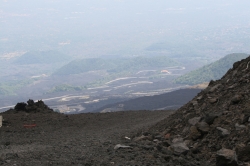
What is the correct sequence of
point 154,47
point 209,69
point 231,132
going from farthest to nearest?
point 154,47 → point 209,69 → point 231,132

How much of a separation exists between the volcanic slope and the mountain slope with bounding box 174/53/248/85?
38250 mm

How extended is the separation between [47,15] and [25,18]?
458 inches

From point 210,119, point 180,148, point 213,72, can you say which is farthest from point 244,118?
point 213,72

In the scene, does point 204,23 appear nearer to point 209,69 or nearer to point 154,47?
point 154,47

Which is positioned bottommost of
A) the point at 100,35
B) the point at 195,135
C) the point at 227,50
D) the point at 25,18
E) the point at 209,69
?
the point at 195,135

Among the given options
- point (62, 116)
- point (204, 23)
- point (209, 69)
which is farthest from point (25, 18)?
point (62, 116)

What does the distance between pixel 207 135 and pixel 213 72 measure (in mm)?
43839

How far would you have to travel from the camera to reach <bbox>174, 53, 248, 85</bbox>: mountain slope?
48.6m

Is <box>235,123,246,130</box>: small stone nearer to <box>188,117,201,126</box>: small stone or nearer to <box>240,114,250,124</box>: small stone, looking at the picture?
<box>240,114,250,124</box>: small stone

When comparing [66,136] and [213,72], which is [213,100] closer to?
[66,136]

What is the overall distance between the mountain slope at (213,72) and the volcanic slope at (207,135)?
38250 mm

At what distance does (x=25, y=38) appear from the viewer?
471ft

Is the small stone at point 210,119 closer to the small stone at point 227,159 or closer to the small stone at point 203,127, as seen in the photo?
the small stone at point 203,127

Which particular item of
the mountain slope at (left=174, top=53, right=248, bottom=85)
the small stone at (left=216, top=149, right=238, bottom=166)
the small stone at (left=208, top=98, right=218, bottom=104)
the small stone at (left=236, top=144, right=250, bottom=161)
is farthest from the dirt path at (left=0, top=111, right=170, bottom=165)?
the mountain slope at (left=174, top=53, right=248, bottom=85)
